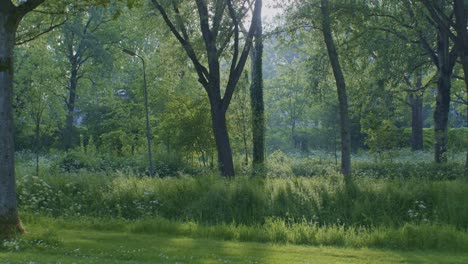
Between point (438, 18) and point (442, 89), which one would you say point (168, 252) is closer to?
point (438, 18)

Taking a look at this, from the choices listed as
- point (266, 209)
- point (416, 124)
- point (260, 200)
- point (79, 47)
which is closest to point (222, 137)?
point (260, 200)

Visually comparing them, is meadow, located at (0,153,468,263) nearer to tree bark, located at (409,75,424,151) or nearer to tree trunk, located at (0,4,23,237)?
tree trunk, located at (0,4,23,237)

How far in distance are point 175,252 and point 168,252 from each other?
0.13 metres

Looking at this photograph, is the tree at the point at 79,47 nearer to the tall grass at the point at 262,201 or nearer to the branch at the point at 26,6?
the tall grass at the point at 262,201

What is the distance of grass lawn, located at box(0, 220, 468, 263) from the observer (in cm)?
866

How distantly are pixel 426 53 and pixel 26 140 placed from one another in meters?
35.0

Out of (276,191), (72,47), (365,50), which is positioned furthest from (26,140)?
(276,191)

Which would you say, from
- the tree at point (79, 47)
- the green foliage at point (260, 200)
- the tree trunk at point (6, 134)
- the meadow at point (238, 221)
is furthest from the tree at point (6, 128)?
the tree at point (79, 47)

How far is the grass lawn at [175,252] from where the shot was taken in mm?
8656

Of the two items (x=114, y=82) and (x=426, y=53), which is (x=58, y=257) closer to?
(x=426, y=53)

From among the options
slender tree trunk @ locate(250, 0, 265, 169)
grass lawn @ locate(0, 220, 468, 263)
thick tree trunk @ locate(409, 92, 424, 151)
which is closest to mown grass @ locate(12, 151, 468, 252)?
grass lawn @ locate(0, 220, 468, 263)

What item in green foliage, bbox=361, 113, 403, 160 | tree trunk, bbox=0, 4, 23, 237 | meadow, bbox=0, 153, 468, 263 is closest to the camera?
meadow, bbox=0, 153, 468, 263

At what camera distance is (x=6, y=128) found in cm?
1064

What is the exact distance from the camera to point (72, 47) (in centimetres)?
5006
